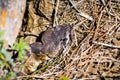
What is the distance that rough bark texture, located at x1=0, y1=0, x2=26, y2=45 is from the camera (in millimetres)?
2035

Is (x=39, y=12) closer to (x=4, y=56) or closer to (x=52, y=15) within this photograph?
(x=52, y=15)

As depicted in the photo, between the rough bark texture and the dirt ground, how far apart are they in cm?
18

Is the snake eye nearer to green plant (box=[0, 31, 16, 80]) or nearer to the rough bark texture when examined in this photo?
the rough bark texture

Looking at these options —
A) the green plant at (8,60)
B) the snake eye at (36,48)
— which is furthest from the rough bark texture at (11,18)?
the green plant at (8,60)

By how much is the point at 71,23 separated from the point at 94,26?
196 millimetres

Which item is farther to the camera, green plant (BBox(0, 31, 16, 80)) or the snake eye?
the snake eye

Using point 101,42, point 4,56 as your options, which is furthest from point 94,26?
point 4,56

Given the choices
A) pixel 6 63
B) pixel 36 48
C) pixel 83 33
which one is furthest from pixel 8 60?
pixel 83 33

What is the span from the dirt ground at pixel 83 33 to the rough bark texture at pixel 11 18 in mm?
180

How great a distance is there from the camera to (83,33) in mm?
2264

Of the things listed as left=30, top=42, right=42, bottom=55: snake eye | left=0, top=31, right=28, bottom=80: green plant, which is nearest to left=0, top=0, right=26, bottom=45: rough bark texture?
left=30, top=42, right=42, bottom=55: snake eye

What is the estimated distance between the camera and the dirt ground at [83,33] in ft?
6.65

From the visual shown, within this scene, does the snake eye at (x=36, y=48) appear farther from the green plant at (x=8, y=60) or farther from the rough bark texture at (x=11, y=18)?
the green plant at (x=8, y=60)

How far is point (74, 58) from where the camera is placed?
6.91 feet
